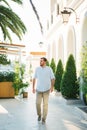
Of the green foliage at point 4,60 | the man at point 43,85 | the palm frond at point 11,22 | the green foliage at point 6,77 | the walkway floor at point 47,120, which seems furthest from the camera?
the green foliage at point 4,60

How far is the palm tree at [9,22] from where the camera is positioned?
48.8ft

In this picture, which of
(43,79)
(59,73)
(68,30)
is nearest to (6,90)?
(59,73)

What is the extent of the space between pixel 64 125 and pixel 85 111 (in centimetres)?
235

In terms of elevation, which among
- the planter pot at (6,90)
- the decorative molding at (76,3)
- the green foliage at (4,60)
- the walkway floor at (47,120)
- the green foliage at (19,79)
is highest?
the decorative molding at (76,3)

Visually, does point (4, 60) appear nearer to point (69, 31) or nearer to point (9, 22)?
point (9, 22)

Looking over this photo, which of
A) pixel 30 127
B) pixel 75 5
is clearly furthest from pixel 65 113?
pixel 75 5

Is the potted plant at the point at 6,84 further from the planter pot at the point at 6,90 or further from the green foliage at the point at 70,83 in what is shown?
the green foliage at the point at 70,83

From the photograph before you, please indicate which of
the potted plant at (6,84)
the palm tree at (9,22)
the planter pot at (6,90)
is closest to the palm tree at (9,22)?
the palm tree at (9,22)

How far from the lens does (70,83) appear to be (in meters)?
14.6

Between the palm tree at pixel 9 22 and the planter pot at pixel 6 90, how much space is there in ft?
7.33

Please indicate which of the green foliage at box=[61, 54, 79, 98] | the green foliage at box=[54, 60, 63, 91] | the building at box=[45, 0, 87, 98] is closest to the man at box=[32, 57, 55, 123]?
the building at box=[45, 0, 87, 98]

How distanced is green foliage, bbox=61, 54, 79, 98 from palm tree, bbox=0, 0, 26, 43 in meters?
3.16

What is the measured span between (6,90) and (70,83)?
12.0ft

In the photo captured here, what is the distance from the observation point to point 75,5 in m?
15.5
